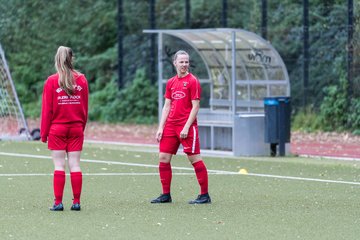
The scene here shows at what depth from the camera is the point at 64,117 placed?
508 inches

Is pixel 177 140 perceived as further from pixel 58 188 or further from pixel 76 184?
pixel 58 188

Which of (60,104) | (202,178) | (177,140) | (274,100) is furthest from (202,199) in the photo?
(274,100)

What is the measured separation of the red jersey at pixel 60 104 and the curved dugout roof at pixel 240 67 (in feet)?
31.6

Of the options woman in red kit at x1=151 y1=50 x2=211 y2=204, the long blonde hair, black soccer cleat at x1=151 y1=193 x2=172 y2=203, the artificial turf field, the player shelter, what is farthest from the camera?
the player shelter

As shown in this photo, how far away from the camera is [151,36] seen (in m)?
33.4

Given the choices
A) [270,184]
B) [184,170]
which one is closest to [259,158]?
[184,170]

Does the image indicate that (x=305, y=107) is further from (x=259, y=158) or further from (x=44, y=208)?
(x=44, y=208)

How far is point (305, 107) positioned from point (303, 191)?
45.6 ft

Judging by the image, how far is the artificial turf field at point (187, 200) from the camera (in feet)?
37.1

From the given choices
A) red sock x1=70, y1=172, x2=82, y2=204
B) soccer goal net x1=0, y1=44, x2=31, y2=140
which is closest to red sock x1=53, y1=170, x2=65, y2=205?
red sock x1=70, y1=172, x2=82, y2=204

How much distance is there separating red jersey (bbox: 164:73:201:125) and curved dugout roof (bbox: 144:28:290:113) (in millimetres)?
8627

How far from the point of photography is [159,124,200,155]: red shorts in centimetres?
1367

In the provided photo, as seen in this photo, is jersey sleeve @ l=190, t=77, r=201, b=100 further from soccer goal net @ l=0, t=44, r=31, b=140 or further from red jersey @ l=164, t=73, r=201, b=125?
soccer goal net @ l=0, t=44, r=31, b=140

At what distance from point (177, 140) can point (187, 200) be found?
2.58ft
